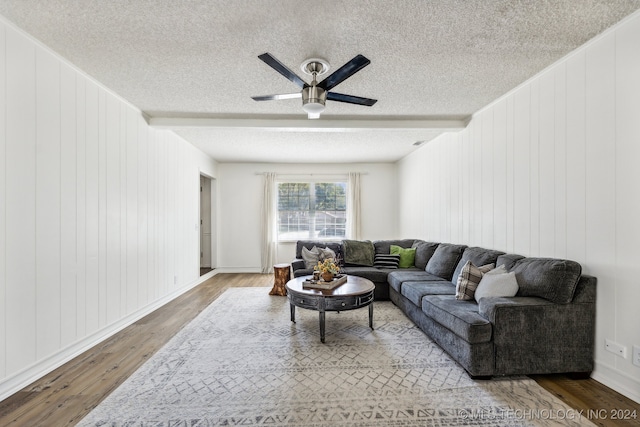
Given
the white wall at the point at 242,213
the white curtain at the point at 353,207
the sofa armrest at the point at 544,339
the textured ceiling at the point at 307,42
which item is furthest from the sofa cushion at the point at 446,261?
the white wall at the point at 242,213

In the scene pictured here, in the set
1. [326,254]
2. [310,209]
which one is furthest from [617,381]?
[310,209]

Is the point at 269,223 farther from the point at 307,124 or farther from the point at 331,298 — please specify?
the point at 331,298

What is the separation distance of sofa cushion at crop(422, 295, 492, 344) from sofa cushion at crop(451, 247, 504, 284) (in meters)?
0.65

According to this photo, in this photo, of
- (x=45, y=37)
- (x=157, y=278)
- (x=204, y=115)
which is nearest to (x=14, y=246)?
(x=45, y=37)

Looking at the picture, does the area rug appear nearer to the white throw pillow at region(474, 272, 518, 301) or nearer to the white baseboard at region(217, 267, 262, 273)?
the white throw pillow at region(474, 272, 518, 301)

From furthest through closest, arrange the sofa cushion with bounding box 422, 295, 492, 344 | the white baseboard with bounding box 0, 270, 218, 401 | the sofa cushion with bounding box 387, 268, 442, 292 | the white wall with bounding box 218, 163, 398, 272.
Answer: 1. the white wall with bounding box 218, 163, 398, 272
2. the sofa cushion with bounding box 387, 268, 442, 292
3. the sofa cushion with bounding box 422, 295, 492, 344
4. the white baseboard with bounding box 0, 270, 218, 401

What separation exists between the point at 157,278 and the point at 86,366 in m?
1.83

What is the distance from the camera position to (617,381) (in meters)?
2.22

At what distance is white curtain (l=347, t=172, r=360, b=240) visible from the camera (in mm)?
7340

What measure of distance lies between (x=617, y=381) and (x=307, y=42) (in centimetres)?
352

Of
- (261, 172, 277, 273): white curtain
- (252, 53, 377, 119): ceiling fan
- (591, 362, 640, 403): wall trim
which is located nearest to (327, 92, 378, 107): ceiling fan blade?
(252, 53, 377, 119): ceiling fan

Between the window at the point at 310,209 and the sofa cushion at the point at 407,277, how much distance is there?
10.2 feet

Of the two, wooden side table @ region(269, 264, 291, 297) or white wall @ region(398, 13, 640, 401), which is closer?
white wall @ region(398, 13, 640, 401)

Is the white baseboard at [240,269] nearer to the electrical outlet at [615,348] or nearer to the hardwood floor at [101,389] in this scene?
the hardwood floor at [101,389]
